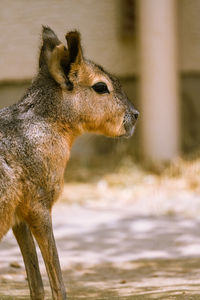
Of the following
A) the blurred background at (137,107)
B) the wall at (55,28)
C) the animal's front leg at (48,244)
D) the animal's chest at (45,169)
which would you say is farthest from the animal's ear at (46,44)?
the wall at (55,28)

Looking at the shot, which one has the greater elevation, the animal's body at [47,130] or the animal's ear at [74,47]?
the animal's ear at [74,47]

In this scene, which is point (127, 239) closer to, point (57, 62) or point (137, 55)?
point (57, 62)

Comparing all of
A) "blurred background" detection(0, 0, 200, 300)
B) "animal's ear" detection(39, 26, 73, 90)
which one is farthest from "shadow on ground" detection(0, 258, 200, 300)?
"animal's ear" detection(39, 26, 73, 90)

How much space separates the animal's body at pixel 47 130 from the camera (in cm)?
422

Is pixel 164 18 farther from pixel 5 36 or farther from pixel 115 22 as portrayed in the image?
pixel 5 36

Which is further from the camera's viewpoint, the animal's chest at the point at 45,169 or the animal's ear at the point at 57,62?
the animal's ear at the point at 57,62

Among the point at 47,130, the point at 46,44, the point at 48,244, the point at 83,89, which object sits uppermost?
the point at 46,44

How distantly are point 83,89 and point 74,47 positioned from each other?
30 centimetres

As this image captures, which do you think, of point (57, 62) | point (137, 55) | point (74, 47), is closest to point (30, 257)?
point (57, 62)

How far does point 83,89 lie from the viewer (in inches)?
179

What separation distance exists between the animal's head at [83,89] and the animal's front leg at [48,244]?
0.69 metres

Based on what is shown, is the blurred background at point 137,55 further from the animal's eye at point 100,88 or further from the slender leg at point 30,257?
the slender leg at point 30,257

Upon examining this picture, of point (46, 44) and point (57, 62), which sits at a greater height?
point (46, 44)

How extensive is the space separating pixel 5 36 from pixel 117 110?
5.37m
